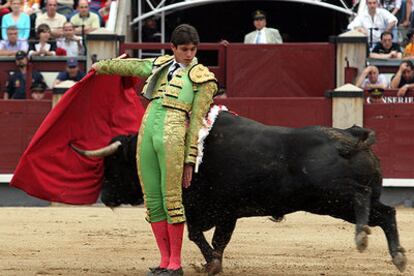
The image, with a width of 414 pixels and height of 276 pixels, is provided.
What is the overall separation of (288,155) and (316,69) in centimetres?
710

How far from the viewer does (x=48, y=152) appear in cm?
762

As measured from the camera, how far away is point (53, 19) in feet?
46.4

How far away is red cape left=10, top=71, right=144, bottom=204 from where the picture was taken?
7594 millimetres

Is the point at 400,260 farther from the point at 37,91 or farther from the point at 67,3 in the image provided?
the point at 67,3

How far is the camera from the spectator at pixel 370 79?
42.4 ft

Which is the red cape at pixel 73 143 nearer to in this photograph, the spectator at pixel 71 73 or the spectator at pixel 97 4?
the spectator at pixel 71 73

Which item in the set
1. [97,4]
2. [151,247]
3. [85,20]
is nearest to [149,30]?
[97,4]

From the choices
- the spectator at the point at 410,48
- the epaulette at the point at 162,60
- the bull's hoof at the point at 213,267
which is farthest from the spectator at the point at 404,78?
the epaulette at the point at 162,60

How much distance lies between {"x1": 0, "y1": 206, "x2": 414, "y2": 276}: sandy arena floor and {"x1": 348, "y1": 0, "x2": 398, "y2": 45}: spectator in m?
3.30

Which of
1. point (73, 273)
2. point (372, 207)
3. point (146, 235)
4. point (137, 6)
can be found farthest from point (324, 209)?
point (137, 6)

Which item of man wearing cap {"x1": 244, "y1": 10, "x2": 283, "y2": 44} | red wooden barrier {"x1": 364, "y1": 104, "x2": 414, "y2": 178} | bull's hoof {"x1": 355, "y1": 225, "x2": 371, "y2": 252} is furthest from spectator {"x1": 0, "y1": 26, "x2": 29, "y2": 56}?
bull's hoof {"x1": 355, "y1": 225, "x2": 371, "y2": 252}

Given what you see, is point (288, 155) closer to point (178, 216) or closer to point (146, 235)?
point (178, 216)

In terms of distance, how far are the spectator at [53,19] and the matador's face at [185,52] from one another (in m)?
7.25

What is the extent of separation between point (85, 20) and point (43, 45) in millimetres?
753
